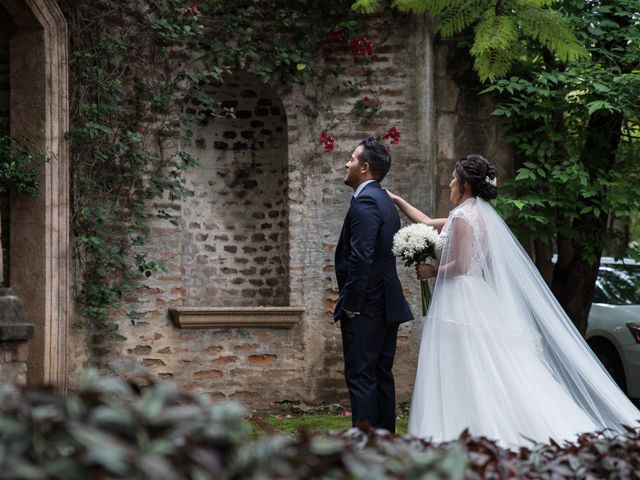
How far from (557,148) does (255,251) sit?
3.02m

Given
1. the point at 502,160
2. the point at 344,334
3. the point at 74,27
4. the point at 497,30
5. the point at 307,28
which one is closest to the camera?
the point at 344,334

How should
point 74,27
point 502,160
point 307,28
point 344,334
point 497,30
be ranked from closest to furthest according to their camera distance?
point 344,334, point 497,30, point 74,27, point 307,28, point 502,160

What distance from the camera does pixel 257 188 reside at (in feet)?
28.5

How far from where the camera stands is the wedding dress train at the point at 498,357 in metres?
5.00

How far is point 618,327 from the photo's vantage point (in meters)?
8.68

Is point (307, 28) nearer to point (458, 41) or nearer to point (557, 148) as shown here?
point (458, 41)

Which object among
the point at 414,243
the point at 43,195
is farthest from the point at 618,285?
the point at 43,195

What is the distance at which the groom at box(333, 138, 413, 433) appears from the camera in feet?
18.2

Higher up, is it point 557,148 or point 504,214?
point 557,148

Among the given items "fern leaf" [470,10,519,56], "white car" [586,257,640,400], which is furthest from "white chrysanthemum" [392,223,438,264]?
"white car" [586,257,640,400]

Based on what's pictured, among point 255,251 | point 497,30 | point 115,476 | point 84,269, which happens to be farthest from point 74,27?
point 115,476

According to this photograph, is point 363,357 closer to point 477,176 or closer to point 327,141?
point 477,176

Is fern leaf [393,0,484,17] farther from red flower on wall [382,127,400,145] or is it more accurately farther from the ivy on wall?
red flower on wall [382,127,400,145]

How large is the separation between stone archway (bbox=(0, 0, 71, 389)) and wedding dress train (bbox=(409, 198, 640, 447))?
3.24m
